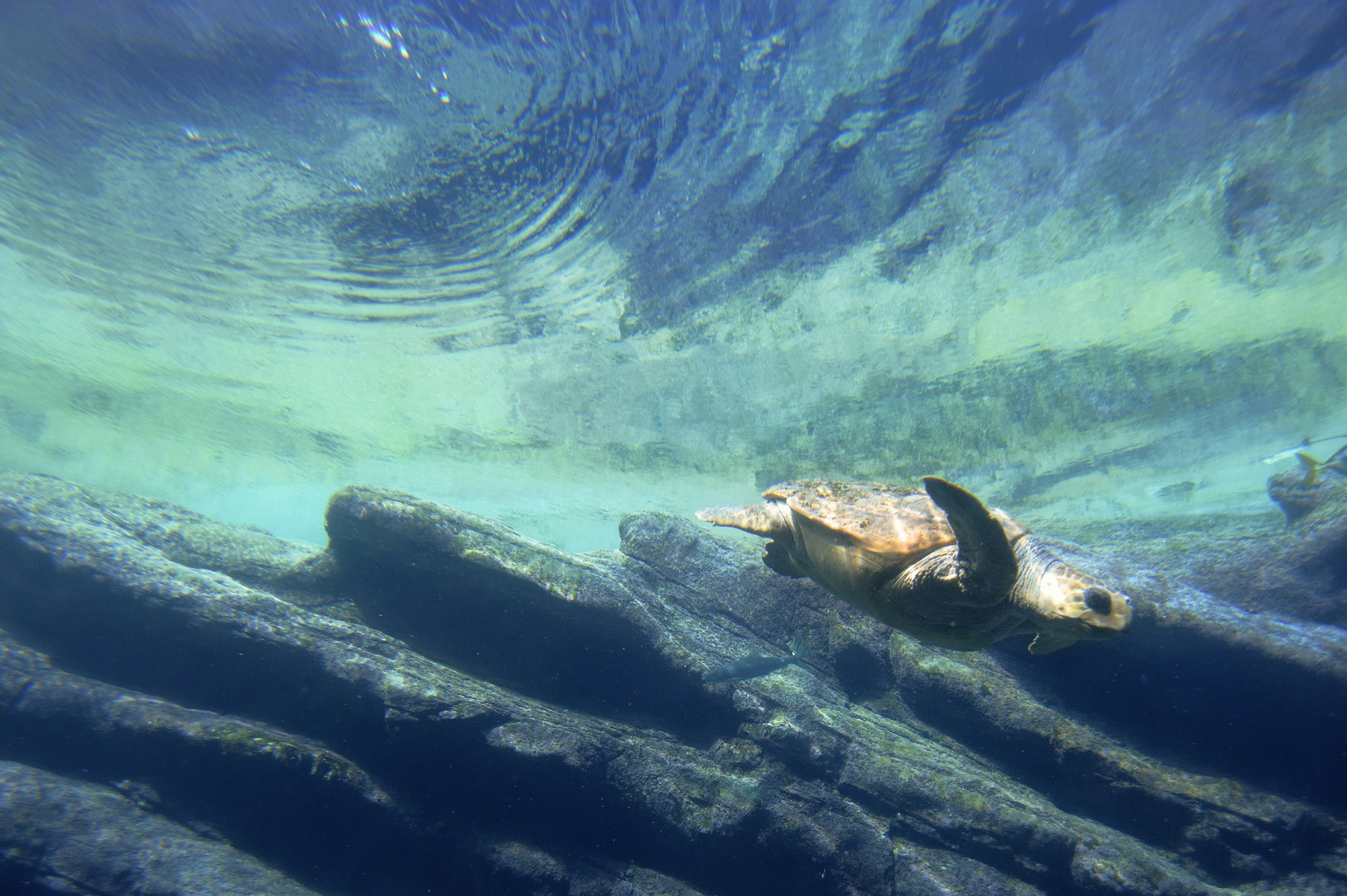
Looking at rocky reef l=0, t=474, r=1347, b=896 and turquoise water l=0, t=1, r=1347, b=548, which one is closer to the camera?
rocky reef l=0, t=474, r=1347, b=896

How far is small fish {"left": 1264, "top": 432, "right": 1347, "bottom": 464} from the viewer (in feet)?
60.6

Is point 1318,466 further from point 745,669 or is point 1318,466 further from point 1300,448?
point 745,669

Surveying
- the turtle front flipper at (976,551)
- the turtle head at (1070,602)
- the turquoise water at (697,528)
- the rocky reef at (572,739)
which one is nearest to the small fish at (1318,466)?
the turquoise water at (697,528)

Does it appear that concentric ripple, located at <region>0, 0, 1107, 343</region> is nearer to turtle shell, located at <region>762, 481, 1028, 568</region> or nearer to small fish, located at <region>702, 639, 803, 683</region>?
turtle shell, located at <region>762, 481, 1028, 568</region>

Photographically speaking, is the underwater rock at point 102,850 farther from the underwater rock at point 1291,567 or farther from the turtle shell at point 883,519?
the underwater rock at point 1291,567

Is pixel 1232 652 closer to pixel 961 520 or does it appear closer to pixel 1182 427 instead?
pixel 961 520

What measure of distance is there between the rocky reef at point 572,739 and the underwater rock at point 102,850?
0.08 ft

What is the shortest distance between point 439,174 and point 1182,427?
72.4 feet

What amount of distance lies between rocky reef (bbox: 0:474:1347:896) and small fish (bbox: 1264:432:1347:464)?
17.5 metres

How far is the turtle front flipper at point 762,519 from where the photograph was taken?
4.84m

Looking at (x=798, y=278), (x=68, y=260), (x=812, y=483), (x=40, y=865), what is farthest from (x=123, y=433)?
(x=812, y=483)

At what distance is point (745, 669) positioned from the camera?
661 cm

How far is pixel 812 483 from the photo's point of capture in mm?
5078

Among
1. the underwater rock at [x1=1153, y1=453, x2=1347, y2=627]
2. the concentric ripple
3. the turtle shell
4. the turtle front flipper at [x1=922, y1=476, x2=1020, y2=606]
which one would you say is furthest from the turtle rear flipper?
the underwater rock at [x1=1153, y1=453, x2=1347, y2=627]
